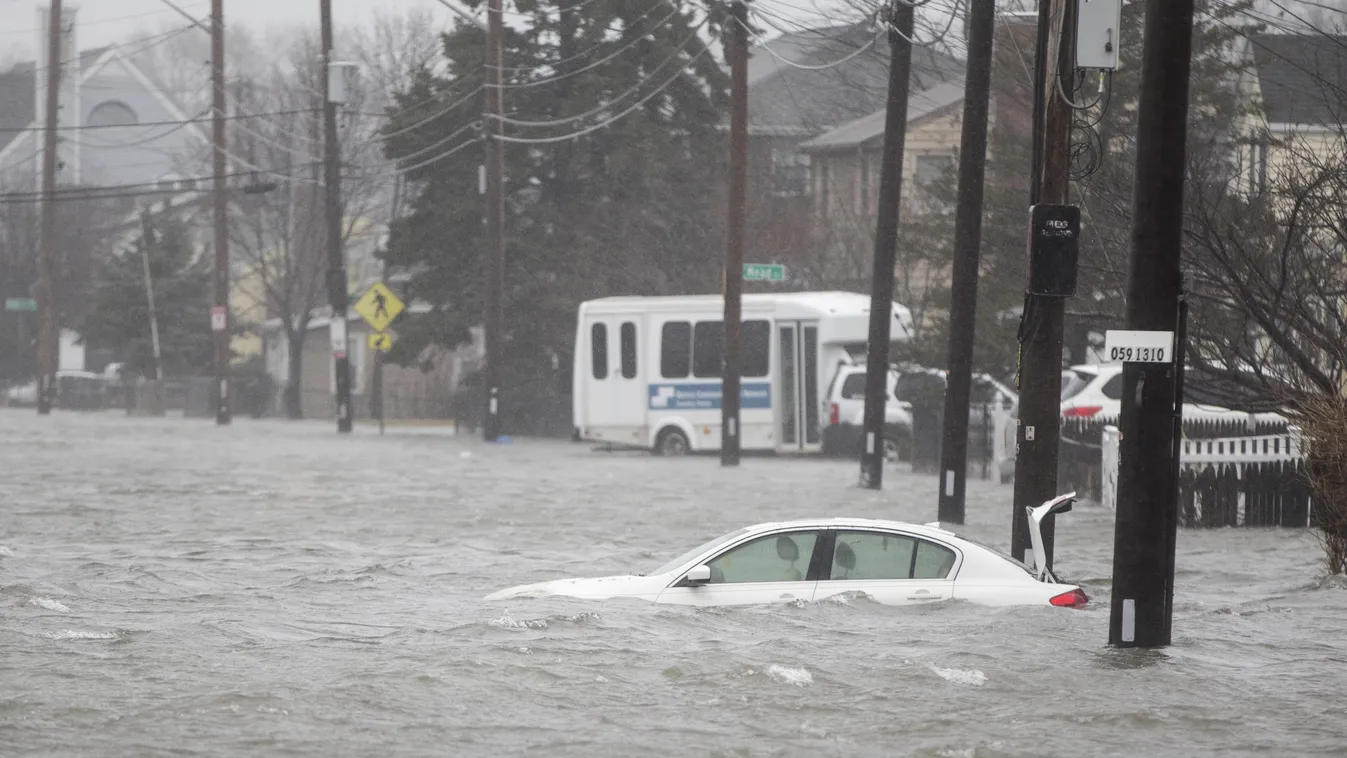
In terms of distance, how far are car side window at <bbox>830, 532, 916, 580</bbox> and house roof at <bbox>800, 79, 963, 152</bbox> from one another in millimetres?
37977

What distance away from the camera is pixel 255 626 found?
13422mm

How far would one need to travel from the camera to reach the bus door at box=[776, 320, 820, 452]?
114ft

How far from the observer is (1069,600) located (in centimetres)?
1202

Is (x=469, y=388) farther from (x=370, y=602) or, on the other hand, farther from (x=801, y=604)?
(x=801, y=604)

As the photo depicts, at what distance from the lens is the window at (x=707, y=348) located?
117ft

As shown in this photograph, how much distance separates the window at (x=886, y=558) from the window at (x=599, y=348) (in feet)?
78.7

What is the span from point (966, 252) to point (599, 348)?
17.8 meters

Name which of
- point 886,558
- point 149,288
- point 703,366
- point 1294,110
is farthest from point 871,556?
point 149,288

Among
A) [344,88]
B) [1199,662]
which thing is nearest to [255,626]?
[1199,662]

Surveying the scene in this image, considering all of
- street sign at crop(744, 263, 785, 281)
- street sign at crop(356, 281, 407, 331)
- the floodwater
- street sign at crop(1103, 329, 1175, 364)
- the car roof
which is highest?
street sign at crop(744, 263, 785, 281)

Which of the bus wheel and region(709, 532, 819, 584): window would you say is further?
the bus wheel

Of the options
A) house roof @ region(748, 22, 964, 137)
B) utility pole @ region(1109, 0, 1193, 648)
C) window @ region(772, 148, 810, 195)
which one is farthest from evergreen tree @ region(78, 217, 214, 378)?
utility pole @ region(1109, 0, 1193, 648)

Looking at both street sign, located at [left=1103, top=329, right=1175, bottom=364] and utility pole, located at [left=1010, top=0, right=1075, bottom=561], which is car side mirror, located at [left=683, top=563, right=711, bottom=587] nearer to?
street sign, located at [left=1103, top=329, right=1175, bottom=364]

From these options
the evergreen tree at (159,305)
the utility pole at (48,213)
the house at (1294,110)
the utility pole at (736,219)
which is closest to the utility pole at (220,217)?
the utility pole at (48,213)
